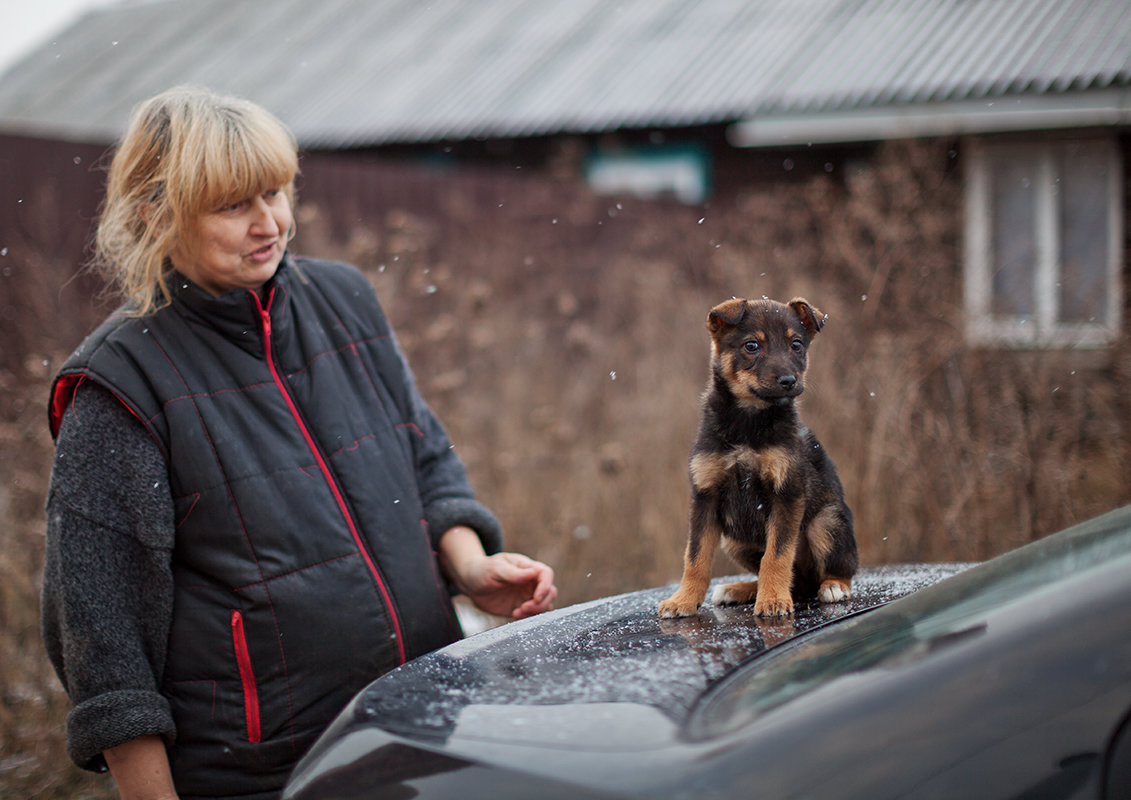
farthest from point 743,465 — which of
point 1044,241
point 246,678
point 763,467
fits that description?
point 1044,241

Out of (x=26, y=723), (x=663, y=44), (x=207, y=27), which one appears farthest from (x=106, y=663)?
(x=207, y=27)

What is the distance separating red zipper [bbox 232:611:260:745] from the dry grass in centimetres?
243

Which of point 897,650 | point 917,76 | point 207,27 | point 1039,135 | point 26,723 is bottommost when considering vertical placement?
point 26,723

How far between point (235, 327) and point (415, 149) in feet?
45.7

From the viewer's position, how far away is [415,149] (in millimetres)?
15781

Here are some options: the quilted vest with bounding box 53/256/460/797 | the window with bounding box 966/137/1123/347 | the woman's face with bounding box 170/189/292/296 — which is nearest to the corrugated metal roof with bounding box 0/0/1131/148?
the window with bounding box 966/137/1123/347

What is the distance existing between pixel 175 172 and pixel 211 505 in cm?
79

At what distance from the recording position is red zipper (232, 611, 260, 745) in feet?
7.56

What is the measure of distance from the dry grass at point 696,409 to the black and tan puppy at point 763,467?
2.55m

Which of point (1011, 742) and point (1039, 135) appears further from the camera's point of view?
point (1039, 135)

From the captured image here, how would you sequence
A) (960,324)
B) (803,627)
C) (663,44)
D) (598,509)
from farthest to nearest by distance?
(663,44), (598,509), (960,324), (803,627)

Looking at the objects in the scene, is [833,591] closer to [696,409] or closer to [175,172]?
[175,172]

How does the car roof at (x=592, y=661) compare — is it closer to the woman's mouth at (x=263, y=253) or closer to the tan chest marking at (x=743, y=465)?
the tan chest marking at (x=743, y=465)

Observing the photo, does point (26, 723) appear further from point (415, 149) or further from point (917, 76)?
point (415, 149)
